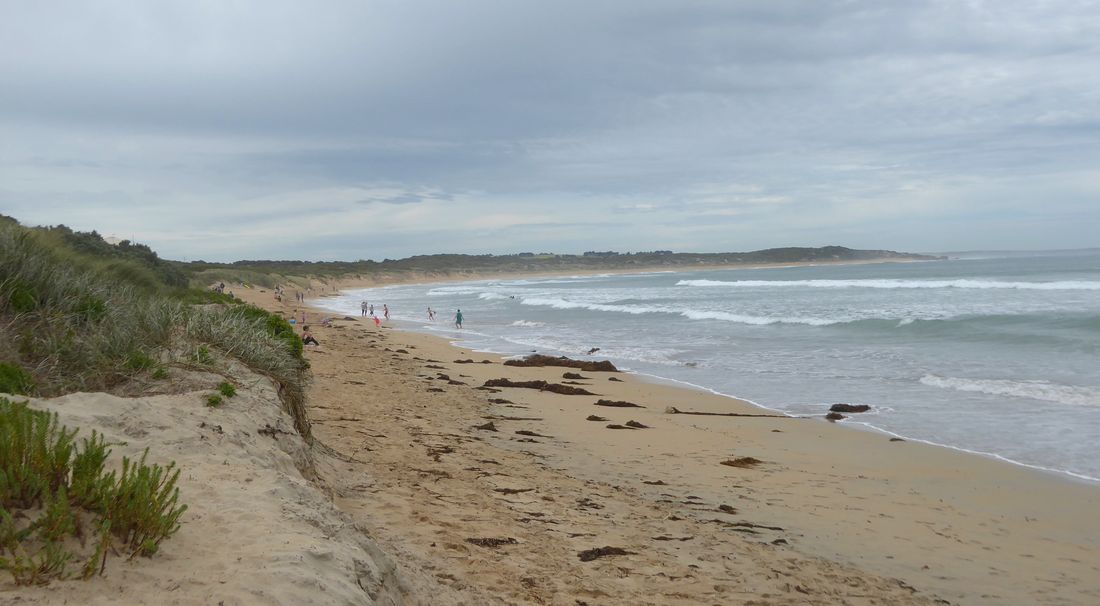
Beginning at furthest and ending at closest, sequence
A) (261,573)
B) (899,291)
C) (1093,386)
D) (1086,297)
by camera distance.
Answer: (899,291) < (1086,297) < (1093,386) < (261,573)

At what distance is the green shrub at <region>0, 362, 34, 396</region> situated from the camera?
4523 mm

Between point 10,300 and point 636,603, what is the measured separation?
5.67m

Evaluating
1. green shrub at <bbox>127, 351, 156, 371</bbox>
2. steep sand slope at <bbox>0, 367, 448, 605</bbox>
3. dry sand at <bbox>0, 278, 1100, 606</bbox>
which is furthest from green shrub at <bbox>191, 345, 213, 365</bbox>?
steep sand slope at <bbox>0, 367, 448, 605</bbox>

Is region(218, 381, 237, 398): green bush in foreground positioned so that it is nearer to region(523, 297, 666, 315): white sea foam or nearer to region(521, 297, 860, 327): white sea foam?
region(521, 297, 860, 327): white sea foam

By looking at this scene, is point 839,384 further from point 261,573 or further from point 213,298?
point 261,573

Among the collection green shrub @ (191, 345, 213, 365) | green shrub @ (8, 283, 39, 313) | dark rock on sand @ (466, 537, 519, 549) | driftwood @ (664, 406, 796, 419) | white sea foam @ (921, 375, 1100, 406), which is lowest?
driftwood @ (664, 406, 796, 419)

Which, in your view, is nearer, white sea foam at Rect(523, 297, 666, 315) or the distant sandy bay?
the distant sandy bay

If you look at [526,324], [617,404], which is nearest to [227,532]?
[617,404]

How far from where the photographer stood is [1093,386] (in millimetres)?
12773

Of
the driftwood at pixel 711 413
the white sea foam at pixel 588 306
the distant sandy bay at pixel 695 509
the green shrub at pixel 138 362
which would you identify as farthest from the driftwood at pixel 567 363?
the white sea foam at pixel 588 306

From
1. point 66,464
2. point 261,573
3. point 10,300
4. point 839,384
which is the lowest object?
point 839,384

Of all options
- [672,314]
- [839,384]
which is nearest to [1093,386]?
[839,384]

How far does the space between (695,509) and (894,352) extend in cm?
→ 1417

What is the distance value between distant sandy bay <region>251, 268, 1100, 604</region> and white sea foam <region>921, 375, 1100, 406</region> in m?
4.22
